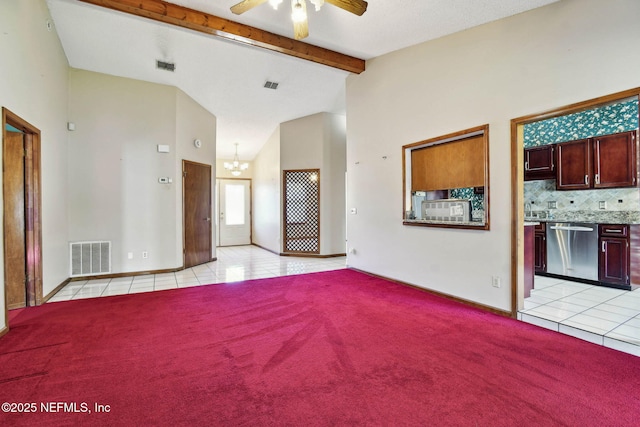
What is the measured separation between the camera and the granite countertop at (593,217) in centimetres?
410

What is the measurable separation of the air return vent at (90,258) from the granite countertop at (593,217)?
23.0 ft

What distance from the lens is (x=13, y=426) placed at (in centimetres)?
151

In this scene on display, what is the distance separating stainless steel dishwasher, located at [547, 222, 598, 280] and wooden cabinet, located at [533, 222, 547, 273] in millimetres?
51

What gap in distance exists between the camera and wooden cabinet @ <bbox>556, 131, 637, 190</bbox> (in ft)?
13.1

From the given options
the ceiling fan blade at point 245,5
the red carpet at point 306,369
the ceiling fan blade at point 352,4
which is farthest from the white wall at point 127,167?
the ceiling fan blade at point 352,4

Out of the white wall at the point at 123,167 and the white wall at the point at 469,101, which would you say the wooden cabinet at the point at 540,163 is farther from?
the white wall at the point at 123,167

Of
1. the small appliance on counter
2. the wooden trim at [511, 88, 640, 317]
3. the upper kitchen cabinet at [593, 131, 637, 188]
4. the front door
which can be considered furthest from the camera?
the front door

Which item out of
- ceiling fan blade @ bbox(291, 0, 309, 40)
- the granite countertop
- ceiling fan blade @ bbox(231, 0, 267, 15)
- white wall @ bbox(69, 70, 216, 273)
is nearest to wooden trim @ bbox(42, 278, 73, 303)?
white wall @ bbox(69, 70, 216, 273)

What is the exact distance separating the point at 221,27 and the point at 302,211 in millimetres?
4341

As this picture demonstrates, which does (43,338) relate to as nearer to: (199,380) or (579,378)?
(199,380)

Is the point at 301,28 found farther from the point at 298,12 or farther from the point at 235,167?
the point at 235,167

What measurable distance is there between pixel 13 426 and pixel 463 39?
4.89 m

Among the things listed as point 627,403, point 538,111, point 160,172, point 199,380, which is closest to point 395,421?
point 199,380

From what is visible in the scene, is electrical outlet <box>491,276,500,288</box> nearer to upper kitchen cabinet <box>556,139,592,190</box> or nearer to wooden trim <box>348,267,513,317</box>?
wooden trim <box>348,267,513,317</box>
